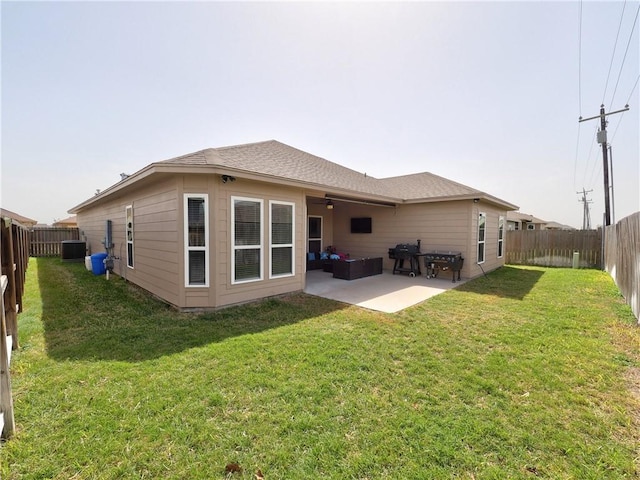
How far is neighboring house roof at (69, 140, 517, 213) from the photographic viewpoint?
505cm

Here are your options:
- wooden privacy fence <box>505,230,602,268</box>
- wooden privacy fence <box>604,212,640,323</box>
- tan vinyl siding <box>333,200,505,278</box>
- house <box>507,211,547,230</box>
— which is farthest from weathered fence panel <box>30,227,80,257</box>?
house <box>507,211,547,230</box>

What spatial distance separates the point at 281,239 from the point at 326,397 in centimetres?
406

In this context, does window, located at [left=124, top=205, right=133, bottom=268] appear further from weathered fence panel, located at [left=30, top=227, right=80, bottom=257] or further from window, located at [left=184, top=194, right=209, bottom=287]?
weathered fence panel, located at [left=30, top=227, right=80, bottom=257]

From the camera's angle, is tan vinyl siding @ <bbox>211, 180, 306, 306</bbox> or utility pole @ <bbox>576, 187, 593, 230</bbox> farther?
utility pole @ <bbox>576, 187, 593, 230</bbox>

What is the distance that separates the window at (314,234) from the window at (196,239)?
18.8 feet

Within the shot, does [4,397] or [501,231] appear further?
[501,231]

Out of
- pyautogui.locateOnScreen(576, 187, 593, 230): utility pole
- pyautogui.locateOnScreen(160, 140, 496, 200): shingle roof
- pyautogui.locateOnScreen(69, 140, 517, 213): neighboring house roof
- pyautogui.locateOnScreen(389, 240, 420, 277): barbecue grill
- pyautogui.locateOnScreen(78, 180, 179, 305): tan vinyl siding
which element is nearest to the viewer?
pyautogui.locateOnScreen(69, 140, 517, 213): neighboring house roof

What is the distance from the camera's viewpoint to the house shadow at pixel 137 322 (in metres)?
3.60

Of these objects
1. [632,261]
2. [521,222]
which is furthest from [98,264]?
[521,222]

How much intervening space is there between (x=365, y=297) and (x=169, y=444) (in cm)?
486

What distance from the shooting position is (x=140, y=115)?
8938mm

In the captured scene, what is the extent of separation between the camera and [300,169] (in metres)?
7.52

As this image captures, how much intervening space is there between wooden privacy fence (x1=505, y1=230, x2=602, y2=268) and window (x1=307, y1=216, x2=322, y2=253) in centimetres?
946

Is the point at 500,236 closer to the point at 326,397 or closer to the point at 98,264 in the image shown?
the point at 326,397
